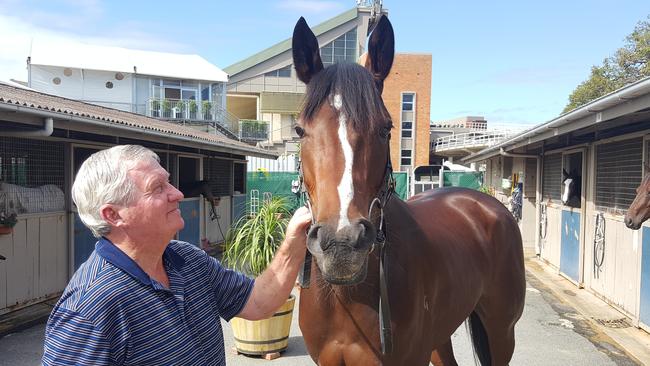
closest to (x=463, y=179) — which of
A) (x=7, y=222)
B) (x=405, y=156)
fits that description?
(x=405, y=156)

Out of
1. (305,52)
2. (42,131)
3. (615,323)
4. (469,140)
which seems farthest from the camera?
(469,140)

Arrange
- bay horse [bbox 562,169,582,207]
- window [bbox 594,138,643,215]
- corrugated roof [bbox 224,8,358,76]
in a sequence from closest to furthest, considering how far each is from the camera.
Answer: window [bbox 594,138,643,215] < bay horse [bbox 562,169,582,207] < corrugated roof [bbox 224,8,358,76]

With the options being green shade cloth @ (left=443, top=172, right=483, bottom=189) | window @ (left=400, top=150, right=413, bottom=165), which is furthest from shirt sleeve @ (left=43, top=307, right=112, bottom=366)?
window @ (left=400, top=150, right=413, bottom=165)

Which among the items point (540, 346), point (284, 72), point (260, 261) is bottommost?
point (540, 346)

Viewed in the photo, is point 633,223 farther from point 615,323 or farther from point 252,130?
point 252,130

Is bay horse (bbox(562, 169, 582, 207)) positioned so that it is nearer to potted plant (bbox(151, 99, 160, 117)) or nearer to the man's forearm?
the man's forearm

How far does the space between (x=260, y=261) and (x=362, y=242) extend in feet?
9.59

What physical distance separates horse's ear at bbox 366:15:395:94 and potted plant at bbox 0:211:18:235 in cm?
514

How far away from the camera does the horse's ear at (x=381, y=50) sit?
2.05 metres

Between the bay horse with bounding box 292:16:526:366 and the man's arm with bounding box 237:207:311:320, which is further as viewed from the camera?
the man's arm with bounding box 237:207:311:320

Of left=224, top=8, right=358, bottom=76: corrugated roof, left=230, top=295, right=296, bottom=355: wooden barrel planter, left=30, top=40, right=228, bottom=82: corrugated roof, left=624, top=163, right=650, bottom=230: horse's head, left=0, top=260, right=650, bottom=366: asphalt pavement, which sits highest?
left=224, top=8, right=358, bottom=76: corrugated roof

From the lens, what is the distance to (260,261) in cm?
426

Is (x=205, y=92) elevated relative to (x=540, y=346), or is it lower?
elevated

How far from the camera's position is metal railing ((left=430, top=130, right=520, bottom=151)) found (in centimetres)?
3478
